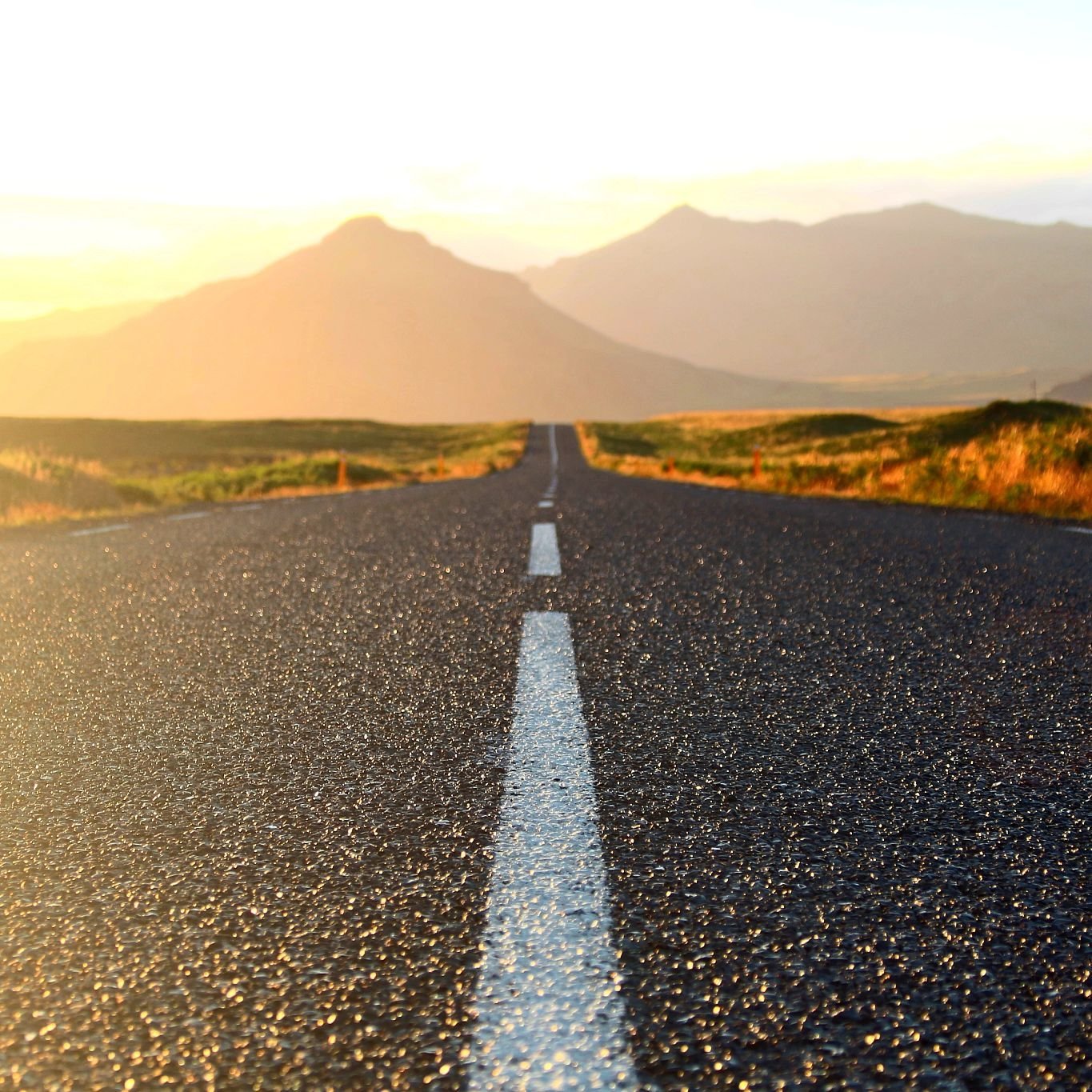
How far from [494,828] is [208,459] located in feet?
209

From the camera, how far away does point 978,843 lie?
8.89 ft

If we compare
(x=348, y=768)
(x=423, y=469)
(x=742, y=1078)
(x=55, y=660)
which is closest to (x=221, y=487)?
(x=423, y=469)

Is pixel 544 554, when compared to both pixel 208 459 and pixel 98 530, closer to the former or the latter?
pixel 98 530

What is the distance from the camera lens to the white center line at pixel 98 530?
35.9 feet

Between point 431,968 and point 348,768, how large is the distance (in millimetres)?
1315

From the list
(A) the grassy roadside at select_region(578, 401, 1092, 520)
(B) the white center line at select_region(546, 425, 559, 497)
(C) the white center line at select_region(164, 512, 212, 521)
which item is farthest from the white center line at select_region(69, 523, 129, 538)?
(A) the grassy roadside at select_region(578, 401, 1092, 520)

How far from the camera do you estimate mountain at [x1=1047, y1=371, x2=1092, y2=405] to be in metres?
190

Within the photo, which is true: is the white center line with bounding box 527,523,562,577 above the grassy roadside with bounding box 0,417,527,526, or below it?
below

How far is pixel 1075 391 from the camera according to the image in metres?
195

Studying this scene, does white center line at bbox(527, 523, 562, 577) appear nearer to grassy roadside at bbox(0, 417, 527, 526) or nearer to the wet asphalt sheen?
the wet asphalt sheen

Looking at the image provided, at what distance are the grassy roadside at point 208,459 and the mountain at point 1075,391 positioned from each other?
377 feet

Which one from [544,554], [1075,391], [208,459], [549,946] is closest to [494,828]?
[549,946]

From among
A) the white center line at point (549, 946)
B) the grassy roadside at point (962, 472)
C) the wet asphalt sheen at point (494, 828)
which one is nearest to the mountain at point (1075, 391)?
the grassy roadside at point (962, 472)

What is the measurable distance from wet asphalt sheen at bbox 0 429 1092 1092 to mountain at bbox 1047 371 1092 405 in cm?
20249
